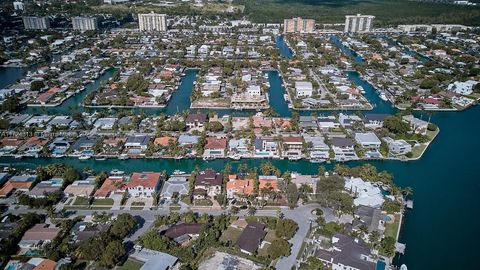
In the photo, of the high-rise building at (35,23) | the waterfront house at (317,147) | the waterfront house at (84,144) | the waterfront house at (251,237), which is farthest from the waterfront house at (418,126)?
the high-rise building at (35,23)

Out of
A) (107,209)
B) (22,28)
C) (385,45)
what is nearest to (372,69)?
(385,45)

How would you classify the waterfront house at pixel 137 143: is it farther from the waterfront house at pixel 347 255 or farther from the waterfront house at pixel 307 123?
the waterfront house at pixel 347 255

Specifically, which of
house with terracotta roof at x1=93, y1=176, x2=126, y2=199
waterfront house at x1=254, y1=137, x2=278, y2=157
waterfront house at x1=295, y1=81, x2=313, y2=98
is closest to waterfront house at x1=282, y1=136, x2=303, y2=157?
waterfront house at x1=254, y1=137, x2=278, y2=157

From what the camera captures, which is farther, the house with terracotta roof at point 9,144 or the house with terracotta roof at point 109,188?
the house with terracotta roof at point 9,144

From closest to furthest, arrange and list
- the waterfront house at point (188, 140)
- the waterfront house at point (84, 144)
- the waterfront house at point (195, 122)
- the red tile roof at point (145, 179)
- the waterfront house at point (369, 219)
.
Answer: the waterfront house at point (369, 219) → the red tile roof at point (145, 179) → the waterfront house at point (84, 144) → the waterfront house at point (188, 140) → the waterfront house at point (195, 122)

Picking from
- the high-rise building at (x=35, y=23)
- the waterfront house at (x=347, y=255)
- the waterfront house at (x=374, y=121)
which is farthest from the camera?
the high-rise building at (x=35, y=23)
